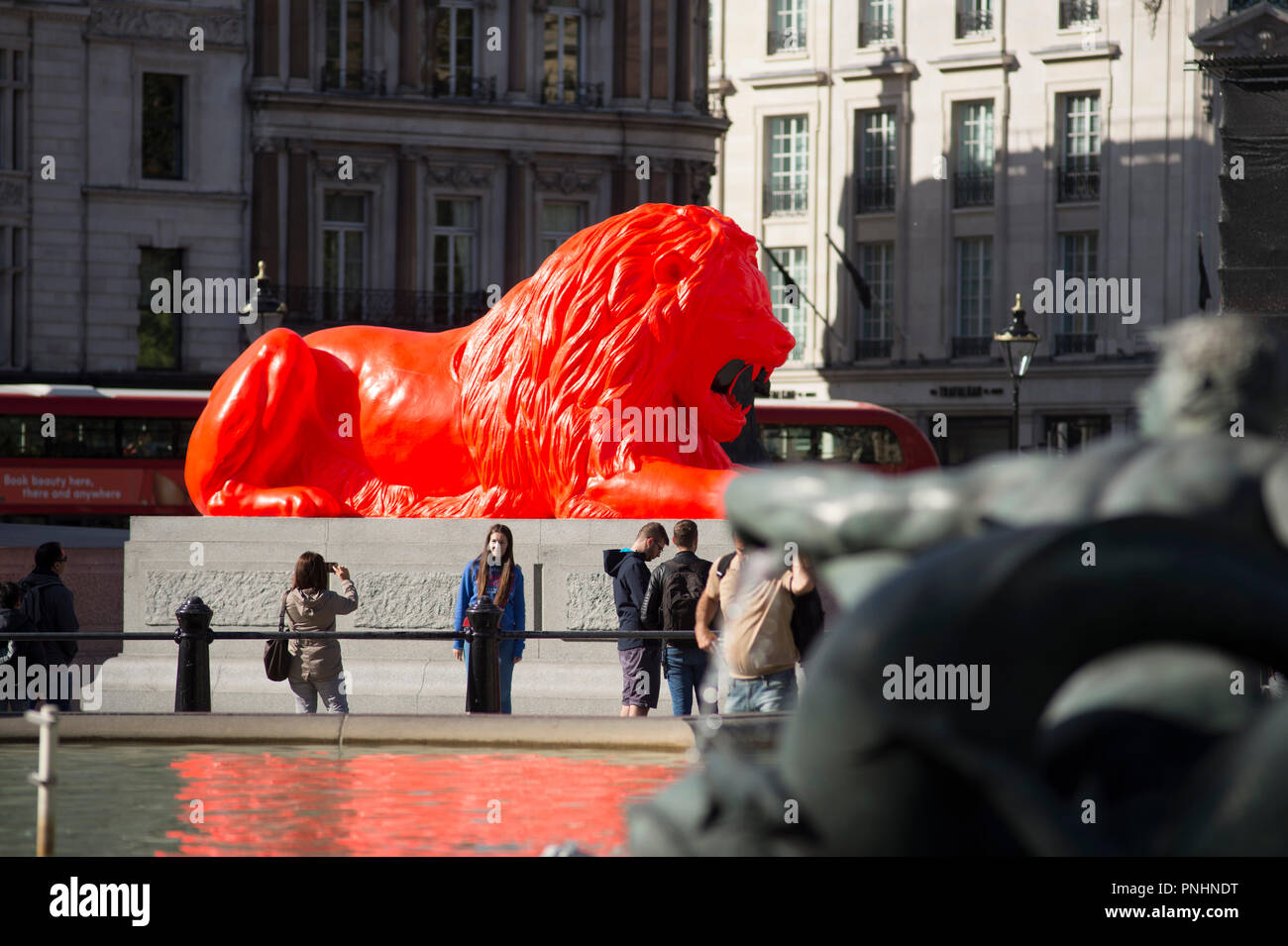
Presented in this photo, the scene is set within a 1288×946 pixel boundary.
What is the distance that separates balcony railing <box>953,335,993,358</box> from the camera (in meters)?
52.7

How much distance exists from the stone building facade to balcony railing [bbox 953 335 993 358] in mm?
53

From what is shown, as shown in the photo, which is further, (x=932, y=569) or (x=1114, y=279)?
(x=1114, y=279)

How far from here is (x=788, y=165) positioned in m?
55.9

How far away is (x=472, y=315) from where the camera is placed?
47062 millimetres

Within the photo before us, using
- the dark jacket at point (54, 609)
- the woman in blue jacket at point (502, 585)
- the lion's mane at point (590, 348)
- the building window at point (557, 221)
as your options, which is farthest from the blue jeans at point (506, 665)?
the building window at point (557, 221)

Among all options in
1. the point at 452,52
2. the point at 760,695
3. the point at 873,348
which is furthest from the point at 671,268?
the point at 873,348

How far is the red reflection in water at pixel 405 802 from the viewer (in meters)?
6.88

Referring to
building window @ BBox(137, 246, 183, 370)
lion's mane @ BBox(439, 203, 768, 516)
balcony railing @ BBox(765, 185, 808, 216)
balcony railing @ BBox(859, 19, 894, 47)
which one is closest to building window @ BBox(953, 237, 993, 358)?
balcony railing @ BBox(765, 185, 808, 216)

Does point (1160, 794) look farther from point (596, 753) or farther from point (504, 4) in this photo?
point (504, 4)

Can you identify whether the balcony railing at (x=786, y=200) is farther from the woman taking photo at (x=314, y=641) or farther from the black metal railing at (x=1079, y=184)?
the woman taking photo at (x=314, y=641)

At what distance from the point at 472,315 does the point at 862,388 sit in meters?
12.6

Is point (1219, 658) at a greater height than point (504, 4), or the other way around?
point (504, 4)

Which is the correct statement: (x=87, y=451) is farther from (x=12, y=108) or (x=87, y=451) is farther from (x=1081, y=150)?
(x=1081, y=150)
